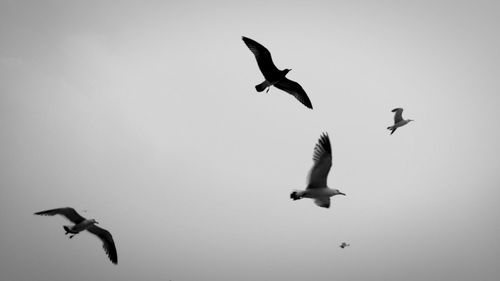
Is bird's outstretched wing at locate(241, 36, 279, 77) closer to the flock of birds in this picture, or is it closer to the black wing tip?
the flock of birds

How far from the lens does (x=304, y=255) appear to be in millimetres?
186625

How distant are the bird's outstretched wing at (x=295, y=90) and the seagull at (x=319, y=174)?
5.09 metres

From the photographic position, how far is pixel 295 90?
17875 mm

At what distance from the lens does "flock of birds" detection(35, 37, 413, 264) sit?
12.6 meters

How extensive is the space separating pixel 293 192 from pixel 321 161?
147cm

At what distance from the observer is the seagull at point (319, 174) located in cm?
1253

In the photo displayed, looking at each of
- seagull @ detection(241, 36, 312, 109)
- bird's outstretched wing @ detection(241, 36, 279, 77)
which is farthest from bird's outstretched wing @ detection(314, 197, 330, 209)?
bird's outstretched wing @ detection(241, 36, 279, 77)

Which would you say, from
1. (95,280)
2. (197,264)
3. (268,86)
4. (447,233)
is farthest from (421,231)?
(268,86)

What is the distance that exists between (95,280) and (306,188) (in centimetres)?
19890

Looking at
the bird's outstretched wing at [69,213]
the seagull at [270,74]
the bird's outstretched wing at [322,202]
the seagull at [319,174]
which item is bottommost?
the bird's outstretched wing at [69,213]

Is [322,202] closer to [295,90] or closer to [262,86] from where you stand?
[262,86]

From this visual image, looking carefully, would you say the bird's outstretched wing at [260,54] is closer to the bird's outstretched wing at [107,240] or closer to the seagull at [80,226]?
the seagull at [80,226]

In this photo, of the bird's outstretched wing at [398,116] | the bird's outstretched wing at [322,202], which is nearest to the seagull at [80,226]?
the bird's outstretched wing at [322,202]

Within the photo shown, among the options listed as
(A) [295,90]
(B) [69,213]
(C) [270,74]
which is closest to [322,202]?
(C) [270,74]
